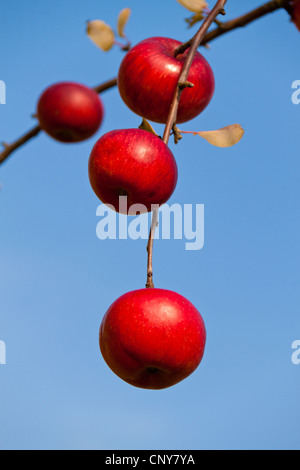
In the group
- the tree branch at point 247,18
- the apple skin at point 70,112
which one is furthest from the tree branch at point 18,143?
the tree branch at point 247,18

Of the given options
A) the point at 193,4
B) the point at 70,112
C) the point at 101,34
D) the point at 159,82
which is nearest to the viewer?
the point at 70,112

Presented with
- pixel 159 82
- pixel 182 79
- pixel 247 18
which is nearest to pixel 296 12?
pixel 247 18

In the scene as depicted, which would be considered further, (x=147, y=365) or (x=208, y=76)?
(x=208, y=76)

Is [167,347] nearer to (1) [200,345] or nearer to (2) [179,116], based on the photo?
(1) [200,345]

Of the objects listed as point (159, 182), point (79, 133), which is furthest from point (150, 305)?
point (79, 133)

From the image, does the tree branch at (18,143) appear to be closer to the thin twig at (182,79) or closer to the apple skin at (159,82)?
the thin twig at (182,79)

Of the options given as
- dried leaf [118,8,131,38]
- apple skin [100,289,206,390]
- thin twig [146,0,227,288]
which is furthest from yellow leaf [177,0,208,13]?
apple skin [100,289,206,390]

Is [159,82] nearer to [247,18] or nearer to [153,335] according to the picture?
[247,18]
